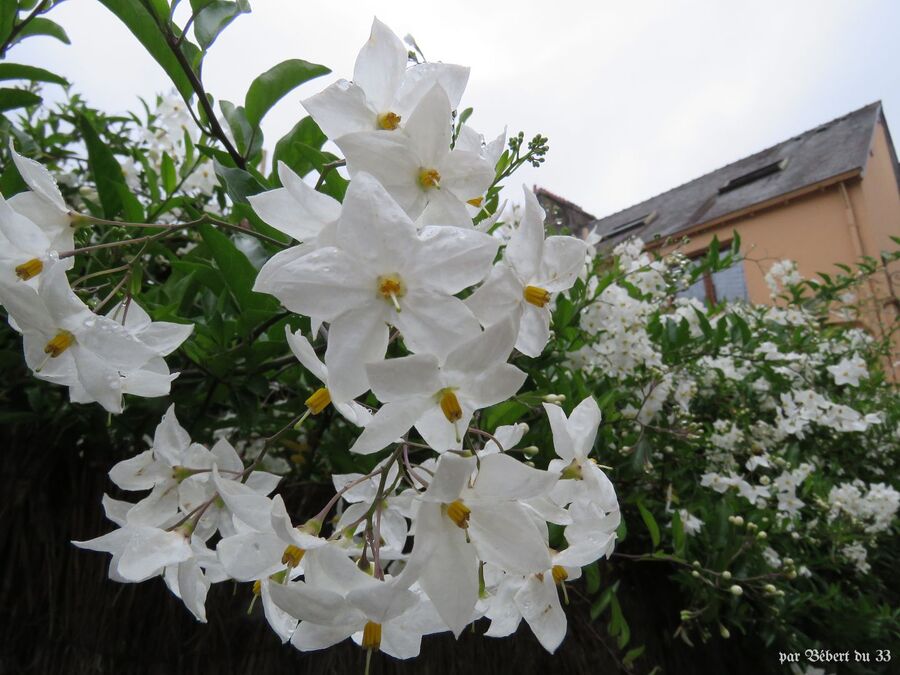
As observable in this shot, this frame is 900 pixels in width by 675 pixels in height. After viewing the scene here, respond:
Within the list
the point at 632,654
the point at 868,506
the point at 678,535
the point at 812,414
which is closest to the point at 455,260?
the point at 678,535

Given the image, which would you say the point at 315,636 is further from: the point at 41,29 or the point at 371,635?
the point at 41,29

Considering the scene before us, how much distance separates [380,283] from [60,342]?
323 millimetres

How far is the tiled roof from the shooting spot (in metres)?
9.99

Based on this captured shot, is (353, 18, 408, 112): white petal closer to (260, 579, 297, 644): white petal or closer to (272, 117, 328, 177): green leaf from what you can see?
(272, 117, 328, 177): green leaf

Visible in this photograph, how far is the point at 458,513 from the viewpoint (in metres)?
0.46

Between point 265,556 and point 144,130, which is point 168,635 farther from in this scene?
point 144,130

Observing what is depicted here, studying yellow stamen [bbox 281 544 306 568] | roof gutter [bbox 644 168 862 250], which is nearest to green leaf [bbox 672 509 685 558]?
yellow stamen [bbox 281 544 306 568]

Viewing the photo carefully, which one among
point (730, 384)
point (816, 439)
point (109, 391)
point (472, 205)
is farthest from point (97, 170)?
point (816, 439)

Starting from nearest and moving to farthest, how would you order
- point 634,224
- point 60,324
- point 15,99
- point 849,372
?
point 60,324
point 15,99
point 849,372
point 634,224

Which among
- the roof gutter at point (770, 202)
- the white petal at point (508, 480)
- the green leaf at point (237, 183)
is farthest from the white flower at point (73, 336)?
the roof gutter at point (770, 202)

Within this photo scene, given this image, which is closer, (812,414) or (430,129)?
(430,129)

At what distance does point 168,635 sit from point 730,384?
6.91ft

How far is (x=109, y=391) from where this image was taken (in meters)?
0.54

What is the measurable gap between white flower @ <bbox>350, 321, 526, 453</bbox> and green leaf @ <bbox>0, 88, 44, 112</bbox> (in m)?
0.99
